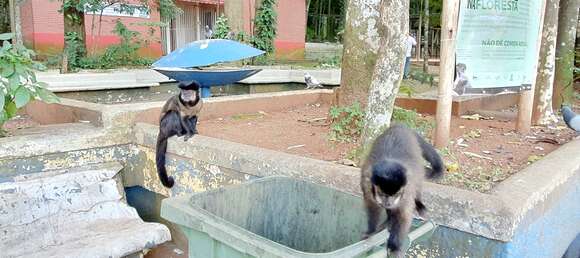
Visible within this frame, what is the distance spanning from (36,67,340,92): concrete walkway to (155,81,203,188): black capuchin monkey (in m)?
3.46

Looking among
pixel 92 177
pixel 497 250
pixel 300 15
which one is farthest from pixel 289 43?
pixel 497 250

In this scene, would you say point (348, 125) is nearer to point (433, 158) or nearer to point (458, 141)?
point (458, 141)

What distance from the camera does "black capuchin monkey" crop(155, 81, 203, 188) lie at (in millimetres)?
4184

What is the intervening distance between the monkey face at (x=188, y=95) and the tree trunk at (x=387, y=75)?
1660mm

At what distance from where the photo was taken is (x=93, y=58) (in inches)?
504

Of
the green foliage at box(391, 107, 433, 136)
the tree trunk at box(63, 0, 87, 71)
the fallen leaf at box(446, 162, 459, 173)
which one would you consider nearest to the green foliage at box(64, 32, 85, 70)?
the tree trunk at box(63, 0, 87, 71)

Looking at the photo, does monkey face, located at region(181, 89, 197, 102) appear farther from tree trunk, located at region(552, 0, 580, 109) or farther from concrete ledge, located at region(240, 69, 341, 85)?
concrete ledge, located at region(240, 69, 341, 85)

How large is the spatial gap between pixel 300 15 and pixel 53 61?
32.6 ft

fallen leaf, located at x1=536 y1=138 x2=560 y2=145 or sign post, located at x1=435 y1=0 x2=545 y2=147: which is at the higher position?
sign post, located at x1=435 y1=0 x2=545 y2=147

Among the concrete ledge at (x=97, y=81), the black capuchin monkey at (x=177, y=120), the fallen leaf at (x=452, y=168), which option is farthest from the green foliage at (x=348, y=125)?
the concrete ledge at (x=97, y=81)

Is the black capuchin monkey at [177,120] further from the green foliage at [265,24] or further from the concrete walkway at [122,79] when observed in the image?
the green foliage at [265,24]

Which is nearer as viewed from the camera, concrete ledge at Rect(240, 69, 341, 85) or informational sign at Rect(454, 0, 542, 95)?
informational sign at Rect(454, 0, 542, 95)

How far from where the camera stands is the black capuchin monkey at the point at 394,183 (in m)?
1.94

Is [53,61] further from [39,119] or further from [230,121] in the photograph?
[230,121]
